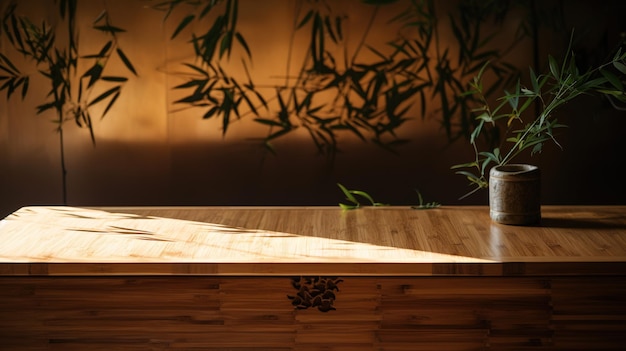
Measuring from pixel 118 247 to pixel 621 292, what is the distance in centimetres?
121

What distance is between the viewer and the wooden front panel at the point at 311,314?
1.84m

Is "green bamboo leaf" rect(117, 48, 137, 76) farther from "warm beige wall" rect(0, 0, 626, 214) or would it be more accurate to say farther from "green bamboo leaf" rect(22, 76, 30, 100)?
"green bamboo leaf" rect(22, 76, 30, 100)

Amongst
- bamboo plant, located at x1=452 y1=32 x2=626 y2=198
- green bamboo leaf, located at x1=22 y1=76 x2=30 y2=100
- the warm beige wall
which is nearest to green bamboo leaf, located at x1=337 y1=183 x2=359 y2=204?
the warm beige wall

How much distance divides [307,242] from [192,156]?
0.72 m

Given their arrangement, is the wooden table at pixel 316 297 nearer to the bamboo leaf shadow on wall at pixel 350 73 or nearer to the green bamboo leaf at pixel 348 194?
the green bamboo leaf at pixel 348 194

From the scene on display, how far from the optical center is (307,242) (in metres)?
2.00

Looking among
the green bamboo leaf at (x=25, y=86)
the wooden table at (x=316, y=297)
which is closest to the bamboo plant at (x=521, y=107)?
the wooden table at (x=316, y=297)

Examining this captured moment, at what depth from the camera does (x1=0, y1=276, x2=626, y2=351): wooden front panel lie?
72.3 inches

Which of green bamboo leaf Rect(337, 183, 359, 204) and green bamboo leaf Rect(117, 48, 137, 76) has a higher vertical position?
green bamboo leaf Rect(117, 48, 137, 76)

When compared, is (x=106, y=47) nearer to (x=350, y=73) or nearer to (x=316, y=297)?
(x=350, y=73)

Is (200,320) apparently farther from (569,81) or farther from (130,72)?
(569,81)

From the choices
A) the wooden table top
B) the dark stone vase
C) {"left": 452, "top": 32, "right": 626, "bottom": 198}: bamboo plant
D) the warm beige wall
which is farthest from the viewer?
the warm beige wall

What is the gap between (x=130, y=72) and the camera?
2.50m

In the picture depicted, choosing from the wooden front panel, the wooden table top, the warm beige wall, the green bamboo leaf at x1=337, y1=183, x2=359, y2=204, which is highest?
the warm beige wall
